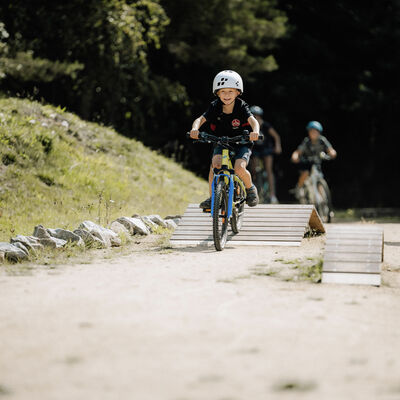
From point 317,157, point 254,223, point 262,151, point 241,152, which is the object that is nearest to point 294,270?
point 241,152

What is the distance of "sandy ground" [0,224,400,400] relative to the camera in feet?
11.0

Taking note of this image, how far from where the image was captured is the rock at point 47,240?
7.53 m

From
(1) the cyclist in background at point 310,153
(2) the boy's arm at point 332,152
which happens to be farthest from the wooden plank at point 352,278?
(1) the cyclist in background at point 310,153

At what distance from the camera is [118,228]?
8.96 m

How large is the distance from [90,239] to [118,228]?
35.8 inches

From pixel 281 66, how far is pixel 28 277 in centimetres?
2025

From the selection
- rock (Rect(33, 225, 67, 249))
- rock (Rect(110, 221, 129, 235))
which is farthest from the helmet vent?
rock (Rect(33, 225, 67, 249))

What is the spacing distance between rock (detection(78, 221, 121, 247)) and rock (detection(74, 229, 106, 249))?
0.05 metres

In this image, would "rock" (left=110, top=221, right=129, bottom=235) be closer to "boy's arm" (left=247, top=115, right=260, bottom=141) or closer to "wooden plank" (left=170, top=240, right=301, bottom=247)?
"wooden plank" (left=170, top=240, right=301, bottom=247)

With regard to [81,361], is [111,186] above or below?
above

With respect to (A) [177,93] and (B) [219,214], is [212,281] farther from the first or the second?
(A) [177,93]

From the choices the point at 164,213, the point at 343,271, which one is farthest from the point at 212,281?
the point at 164,213

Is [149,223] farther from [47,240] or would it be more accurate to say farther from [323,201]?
[323,201]

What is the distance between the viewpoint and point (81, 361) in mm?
3709
